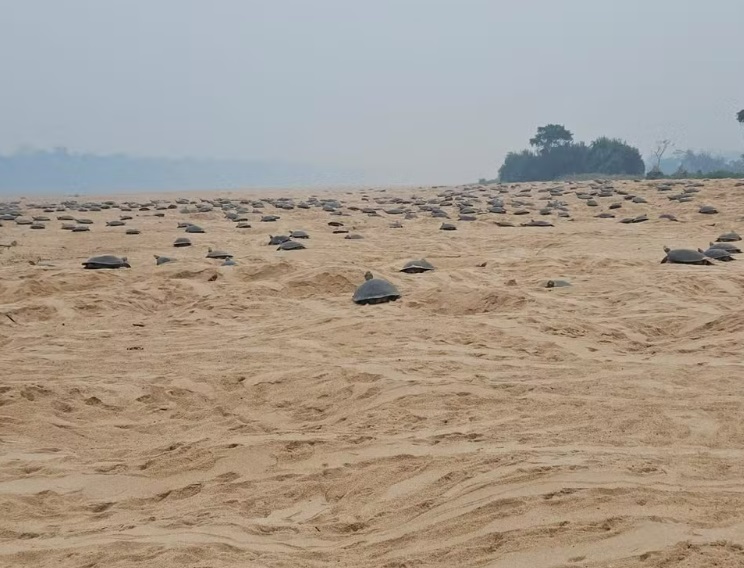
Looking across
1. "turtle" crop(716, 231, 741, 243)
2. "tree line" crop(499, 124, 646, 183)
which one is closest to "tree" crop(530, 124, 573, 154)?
"tree line" crop(499, 124, 646, 183)

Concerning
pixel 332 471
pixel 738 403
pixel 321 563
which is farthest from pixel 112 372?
pixel 738 403

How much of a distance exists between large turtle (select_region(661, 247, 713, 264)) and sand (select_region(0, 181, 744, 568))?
494 millimetres

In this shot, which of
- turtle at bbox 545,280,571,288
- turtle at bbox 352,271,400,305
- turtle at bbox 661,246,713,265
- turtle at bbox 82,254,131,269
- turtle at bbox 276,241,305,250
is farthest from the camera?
turtle at bbox 276,241,305,250

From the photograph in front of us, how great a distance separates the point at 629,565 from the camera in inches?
99.0

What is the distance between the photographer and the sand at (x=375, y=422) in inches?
113

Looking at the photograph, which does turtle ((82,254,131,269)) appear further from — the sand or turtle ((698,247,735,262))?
turtle ((698,247,735,262))

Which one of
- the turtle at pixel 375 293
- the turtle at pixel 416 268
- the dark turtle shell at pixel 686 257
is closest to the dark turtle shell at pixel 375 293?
the turtle at pixel 375 293

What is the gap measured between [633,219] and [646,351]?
1128cm

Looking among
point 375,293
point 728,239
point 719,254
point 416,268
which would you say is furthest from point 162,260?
point 728,239

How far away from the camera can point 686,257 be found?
372 inches

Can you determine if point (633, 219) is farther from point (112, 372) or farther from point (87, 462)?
point (87, 462)

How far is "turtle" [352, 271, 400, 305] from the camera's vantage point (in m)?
7.82

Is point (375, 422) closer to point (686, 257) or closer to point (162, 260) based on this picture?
point (686, 257)

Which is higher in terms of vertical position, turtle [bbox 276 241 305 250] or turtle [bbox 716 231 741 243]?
turtle [bbox 716 231 741 243]
